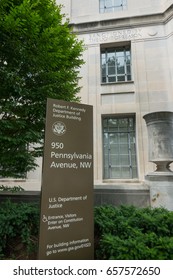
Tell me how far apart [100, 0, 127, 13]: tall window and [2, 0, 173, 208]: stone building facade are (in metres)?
0.05

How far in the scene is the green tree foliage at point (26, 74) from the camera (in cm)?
427

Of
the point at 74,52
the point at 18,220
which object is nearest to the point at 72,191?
the point at 18,220

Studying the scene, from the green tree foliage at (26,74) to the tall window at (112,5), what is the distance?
21.3 ft

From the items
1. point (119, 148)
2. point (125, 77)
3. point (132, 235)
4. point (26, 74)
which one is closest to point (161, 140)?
point (119, 148)

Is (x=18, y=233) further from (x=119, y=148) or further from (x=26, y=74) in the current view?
(x=119, y=148)

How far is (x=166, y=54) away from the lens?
8898 mm

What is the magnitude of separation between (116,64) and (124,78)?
898 mm

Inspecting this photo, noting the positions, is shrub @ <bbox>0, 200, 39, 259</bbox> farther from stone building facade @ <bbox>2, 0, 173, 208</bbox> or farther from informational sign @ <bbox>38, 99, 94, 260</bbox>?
stone building facade @ <bbox>2, 0, 173, 208</bbox>

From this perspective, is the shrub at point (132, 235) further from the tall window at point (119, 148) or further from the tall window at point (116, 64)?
the tall window at point (116, 64)

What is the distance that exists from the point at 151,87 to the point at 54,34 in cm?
558

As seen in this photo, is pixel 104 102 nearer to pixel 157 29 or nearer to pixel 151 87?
pixel 151 87

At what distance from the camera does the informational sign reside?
2625mm

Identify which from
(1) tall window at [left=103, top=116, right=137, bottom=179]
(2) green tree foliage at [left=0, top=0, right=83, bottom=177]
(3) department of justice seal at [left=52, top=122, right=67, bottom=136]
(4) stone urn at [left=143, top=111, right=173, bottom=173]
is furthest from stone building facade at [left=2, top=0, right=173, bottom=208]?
(3) department of justice seal at [left=52, top=122, right=67, bottom=136]
